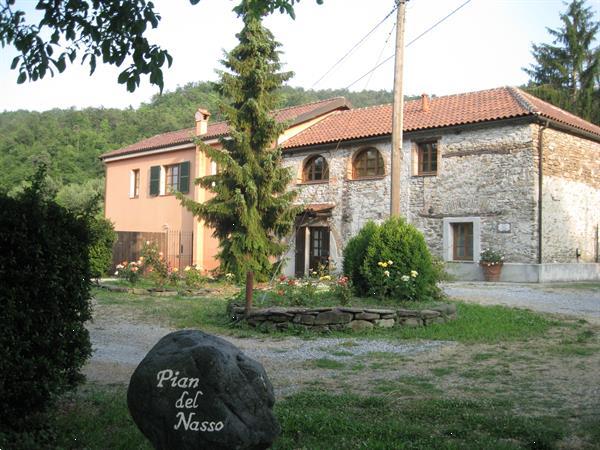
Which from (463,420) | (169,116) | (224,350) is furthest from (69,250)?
(169,116)

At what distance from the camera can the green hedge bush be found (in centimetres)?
1011

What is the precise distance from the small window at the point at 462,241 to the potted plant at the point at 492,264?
81 centimetres

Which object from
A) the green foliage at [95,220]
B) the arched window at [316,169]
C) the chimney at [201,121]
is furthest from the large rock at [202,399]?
the chimney at [201,121]

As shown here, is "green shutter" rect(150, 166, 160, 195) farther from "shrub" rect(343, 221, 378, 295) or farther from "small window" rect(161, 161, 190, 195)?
"shrub" rect(343, 221, 378, 295)

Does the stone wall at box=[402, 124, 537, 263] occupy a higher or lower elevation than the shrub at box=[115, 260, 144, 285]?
higher

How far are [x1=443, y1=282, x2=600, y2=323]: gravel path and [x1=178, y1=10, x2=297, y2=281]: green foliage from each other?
18.7 ft

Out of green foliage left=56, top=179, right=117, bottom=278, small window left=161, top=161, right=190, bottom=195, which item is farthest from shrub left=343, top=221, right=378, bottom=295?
small window left=161, top=161, right=190, bottom=195

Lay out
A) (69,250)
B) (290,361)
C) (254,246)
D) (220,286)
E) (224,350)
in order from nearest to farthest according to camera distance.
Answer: (224,350)
(69,250)
(290,361)
(220,286)
(254,246)

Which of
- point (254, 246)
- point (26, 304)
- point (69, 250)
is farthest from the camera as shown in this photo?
point (254, 246)

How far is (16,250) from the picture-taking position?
12.3ft

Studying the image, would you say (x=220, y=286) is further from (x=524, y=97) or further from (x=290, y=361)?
(x=524, y=97)

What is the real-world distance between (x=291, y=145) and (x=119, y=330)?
48.4ft

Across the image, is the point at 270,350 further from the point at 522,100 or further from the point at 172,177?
the point at 172,177

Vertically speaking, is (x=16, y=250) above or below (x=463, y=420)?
above
